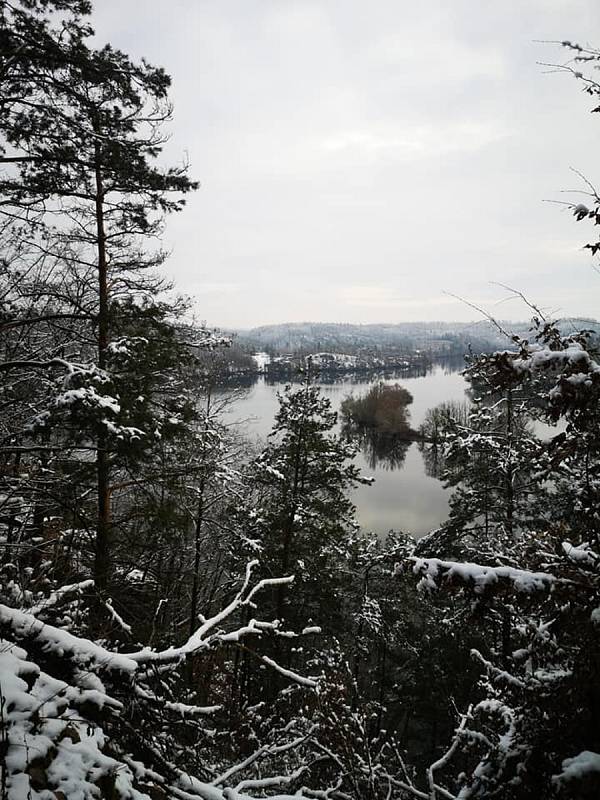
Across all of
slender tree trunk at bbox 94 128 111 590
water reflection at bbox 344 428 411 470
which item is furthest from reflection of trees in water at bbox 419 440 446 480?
slender tree trunk at bbox 94 128 111 590

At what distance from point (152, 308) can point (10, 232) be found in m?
1.95

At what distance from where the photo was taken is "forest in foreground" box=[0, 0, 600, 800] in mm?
2225

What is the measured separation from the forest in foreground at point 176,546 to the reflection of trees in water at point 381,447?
2848 cm

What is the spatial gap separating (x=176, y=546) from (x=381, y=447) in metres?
39.5

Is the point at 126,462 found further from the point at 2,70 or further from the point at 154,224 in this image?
the point at 2,70

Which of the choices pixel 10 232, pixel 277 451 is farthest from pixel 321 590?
pixel 10 232

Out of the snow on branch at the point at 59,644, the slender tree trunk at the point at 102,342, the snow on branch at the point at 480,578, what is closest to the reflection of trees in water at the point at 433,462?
the slender tree trunk at the point at 102,342

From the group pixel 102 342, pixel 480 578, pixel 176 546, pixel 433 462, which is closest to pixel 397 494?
pixel 433 462

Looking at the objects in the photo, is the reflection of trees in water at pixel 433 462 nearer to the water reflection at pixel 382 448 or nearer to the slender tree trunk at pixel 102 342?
the water reflection at pixel 382 448

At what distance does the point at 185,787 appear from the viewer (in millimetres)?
2074

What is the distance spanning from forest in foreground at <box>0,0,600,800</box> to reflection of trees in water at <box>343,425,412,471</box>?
28.5m

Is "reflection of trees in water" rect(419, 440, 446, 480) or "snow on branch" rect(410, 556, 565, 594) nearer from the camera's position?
"snow on branch" rect(410, 556, 565, 594)

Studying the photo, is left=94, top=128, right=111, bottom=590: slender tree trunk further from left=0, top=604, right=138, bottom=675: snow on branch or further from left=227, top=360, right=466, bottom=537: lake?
left=227, top=360, right=466, bottom=537: lake

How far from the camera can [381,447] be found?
152ft
